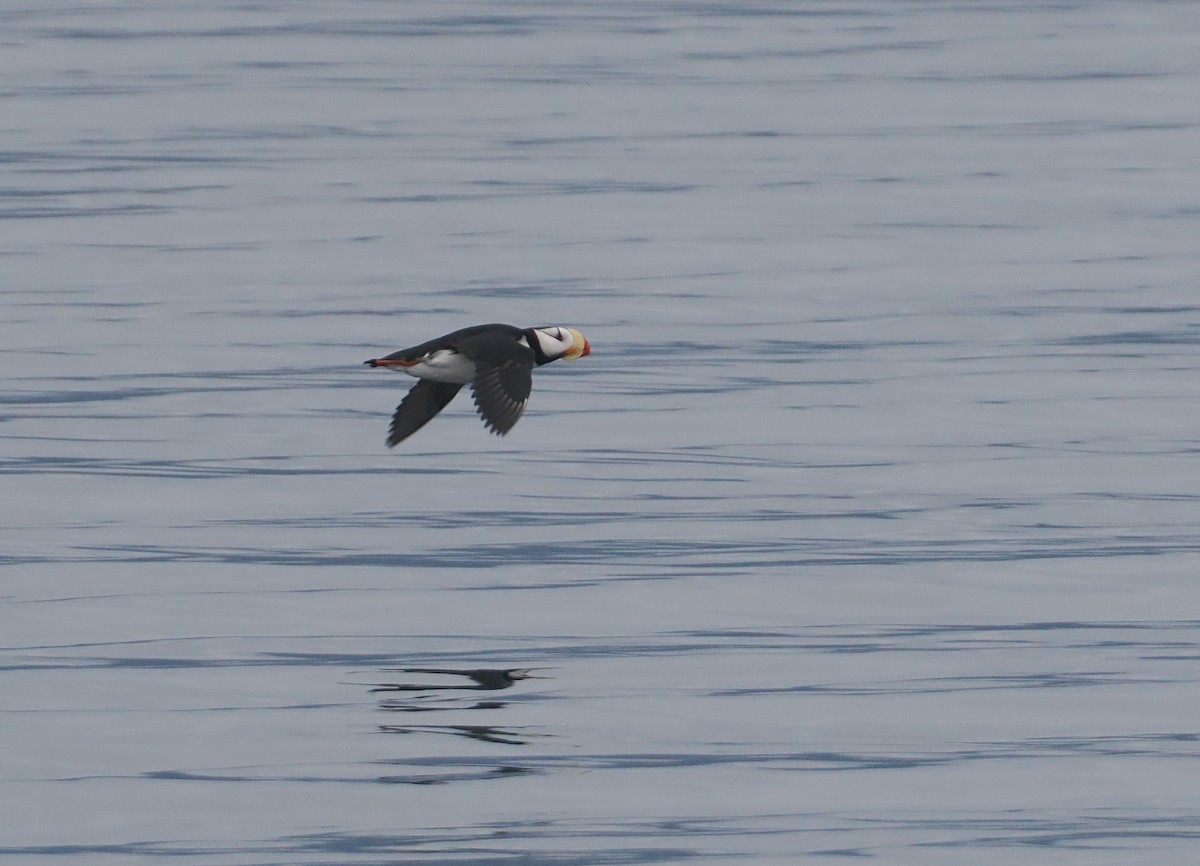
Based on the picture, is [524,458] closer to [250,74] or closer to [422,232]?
[422,232]

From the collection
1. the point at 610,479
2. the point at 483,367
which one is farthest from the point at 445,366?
the point at 610,479

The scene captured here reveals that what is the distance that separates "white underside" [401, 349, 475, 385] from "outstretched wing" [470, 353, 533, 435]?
8cm

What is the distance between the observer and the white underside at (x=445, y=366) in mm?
10828

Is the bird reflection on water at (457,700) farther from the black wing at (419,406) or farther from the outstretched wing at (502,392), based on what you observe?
the black wing at (419,406)

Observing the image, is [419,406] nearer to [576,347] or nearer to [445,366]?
[445,366]

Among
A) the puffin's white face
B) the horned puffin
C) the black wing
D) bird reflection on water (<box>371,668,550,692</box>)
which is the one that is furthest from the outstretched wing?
bird reflection on water (<box>371,668,550,692</box>)

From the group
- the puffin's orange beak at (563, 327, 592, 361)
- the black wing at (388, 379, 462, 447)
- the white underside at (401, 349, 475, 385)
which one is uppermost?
the puffin's orange beak at (563, 327, 592, 361)

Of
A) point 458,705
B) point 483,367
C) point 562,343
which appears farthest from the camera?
point 562,343

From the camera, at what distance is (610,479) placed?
11.6 meters

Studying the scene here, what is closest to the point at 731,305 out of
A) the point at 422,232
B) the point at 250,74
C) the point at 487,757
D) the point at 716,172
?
the point at 422,232

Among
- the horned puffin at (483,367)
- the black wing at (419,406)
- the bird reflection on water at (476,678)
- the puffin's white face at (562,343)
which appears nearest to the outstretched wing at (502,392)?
the horned puffin at (483,367)

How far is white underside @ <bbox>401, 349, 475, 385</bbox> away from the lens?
1083cm

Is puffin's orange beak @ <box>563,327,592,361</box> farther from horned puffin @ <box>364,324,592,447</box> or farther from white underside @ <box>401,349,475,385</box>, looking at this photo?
white underside @ <box>401,349,475,385</box>

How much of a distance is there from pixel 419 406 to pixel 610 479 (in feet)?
2.83
